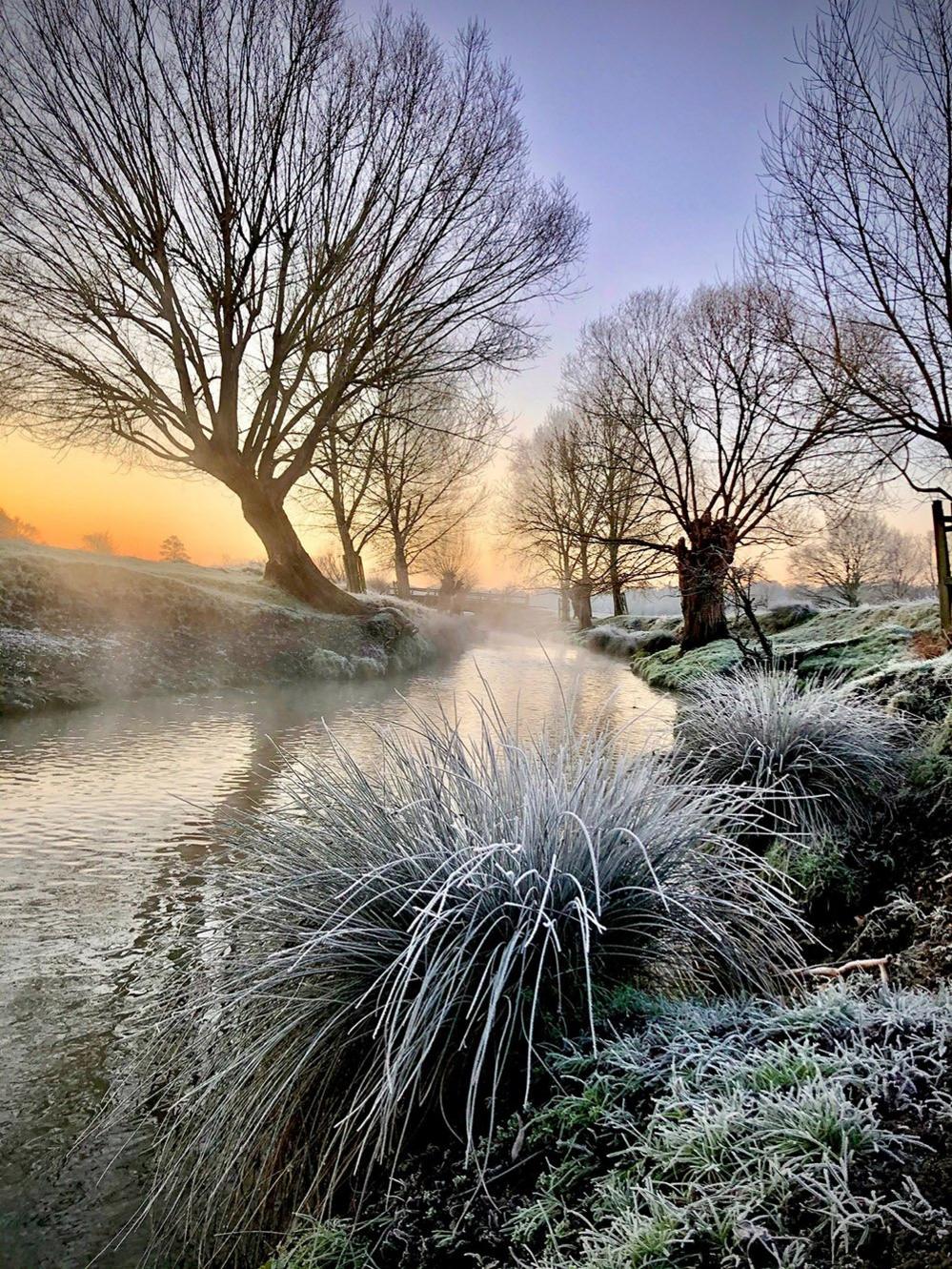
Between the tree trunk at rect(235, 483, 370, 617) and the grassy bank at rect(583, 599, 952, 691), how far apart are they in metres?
4.85

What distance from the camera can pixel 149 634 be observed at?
24.7ft

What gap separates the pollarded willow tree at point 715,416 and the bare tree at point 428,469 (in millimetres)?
2737

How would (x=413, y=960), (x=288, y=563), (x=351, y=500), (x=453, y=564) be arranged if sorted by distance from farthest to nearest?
(x=453, y=564), (x=351, y=500), (x=288, y=563), (x=413, y=960)

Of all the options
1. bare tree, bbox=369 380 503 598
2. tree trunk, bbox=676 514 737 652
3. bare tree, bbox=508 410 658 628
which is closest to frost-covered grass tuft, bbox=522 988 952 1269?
bare tree, bbox=508 410 658 628

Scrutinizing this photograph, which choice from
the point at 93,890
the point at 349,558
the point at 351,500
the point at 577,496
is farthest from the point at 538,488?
the point at 93,890

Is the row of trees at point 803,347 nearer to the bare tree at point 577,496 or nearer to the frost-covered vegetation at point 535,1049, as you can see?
the bare tree at point 577,496

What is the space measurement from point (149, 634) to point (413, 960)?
728 centimetres

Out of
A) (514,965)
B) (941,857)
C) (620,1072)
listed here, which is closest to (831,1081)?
(620,1072)

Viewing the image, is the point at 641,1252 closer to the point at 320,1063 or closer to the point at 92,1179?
the point at 320,1063

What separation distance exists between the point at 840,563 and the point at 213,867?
19416 millimetres

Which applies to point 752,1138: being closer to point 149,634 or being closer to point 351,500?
→ point 149,634

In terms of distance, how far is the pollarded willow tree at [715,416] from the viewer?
882cm

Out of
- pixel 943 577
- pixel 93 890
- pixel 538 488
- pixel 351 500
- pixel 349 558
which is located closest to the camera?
pixel 93 890

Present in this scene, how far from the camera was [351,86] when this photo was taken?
862cm
